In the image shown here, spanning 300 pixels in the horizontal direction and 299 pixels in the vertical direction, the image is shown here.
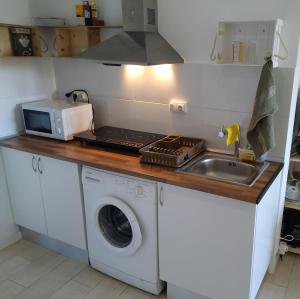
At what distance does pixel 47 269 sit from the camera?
8.34ft

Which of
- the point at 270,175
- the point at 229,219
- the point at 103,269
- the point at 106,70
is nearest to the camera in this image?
the point at 229,219

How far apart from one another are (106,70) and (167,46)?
0.65 m

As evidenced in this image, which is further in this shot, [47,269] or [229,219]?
[47,269]

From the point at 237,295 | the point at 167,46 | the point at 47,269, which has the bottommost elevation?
the point at 47,269

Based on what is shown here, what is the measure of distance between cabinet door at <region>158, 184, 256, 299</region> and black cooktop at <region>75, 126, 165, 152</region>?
485 millimetres

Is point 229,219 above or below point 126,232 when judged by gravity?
above

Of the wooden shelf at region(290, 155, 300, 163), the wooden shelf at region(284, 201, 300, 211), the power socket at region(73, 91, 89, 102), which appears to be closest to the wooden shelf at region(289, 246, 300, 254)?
the wooden shelf at region(284, 201, 300, 211)

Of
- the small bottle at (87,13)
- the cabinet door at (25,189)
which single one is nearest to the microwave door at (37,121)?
the cabinet door at (25,189)

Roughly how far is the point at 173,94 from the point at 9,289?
180 centimetres

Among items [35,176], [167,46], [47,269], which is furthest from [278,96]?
→ [47,269]

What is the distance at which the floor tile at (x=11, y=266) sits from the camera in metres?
2.50

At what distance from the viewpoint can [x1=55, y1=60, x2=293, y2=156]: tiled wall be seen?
7.06ft

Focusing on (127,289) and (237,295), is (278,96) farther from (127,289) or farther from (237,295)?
(127,289)

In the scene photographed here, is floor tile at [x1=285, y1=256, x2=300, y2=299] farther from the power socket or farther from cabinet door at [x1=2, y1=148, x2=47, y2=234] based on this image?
the power socket
